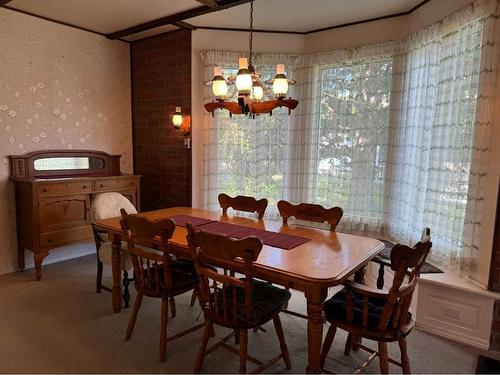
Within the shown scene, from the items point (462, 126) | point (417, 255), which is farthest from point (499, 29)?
point (417, 255)

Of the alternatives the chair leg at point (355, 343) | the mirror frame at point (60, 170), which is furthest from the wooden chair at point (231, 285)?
the mirror frame at point (60, 170)

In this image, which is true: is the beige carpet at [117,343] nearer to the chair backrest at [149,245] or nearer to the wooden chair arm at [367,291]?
the chair backrest at [149,245]

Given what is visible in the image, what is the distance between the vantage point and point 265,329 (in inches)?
104

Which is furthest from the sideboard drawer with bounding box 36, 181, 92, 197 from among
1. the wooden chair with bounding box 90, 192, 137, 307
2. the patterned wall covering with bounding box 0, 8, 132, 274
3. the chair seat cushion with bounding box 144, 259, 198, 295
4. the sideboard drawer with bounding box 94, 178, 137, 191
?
the chair seat cushion with bounding box 144, 259, 198, 295

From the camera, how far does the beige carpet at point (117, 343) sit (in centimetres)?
218

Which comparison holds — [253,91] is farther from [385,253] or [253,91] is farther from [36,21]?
[36,21]

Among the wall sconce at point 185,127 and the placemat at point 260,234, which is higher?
the wall sconce at point 185,127

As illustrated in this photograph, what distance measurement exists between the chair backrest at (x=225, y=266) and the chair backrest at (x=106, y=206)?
145 cm

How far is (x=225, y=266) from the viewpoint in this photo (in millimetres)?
1912

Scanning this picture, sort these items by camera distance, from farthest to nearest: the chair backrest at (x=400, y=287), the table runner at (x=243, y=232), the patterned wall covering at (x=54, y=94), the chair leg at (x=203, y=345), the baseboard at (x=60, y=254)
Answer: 1. the baseboard at (x=60, y=254)
2. the patterned wall covering at (x=54, y=94)
3. the table runner at (x=243, y=232)
4. the chair leg at (x=203, y=345)
5. the chair backrest at (x=400, y=287)

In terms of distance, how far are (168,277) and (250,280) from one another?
676mm

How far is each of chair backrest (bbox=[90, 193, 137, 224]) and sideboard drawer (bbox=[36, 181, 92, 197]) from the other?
61cm

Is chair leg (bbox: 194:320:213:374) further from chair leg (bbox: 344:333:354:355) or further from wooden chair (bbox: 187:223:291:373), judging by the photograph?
chair leg (bbox: 344:333:354:355)

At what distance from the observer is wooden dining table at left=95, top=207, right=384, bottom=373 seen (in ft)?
5.63
